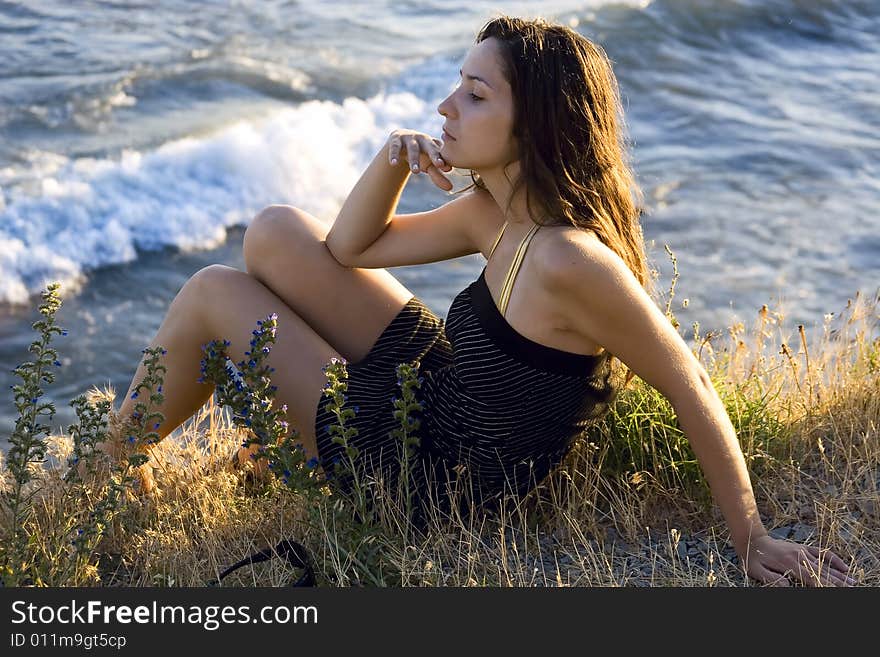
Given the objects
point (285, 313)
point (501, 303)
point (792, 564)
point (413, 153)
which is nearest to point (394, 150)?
point (413, 153)

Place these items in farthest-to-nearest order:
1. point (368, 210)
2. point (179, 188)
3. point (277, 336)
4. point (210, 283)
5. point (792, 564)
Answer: point (179, 188) → point (368, 210) → point (210, 283) → point (277, 336) → point (792, 564)

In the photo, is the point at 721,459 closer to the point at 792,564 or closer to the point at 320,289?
the point at 792,564

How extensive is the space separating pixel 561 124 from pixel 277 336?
1097mm

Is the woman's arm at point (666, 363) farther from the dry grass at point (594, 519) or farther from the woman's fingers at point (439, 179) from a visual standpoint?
the woman's fingers at point (439, 179)

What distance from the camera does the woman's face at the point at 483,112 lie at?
10.6 ft

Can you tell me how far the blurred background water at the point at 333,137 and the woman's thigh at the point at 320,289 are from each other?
253 centimetres

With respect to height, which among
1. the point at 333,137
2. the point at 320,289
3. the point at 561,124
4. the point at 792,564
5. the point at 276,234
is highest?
the point at 561,124

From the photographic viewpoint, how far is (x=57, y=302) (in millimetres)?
3000

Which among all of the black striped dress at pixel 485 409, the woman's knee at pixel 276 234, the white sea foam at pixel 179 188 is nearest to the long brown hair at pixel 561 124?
the black striped dress at pixel 485 409

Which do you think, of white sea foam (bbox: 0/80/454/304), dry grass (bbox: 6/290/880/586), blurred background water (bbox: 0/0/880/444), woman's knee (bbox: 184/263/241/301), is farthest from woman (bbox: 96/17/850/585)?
white sea foam (bbox: 0/80/454/304)

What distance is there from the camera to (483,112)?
10.6 feet

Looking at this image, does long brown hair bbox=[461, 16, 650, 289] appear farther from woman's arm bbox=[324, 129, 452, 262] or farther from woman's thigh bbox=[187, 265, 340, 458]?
woman's thigh bbox=[187, 265, 340, 458]

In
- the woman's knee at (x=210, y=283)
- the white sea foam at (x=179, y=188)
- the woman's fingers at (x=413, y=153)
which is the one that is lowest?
the white sea foam at (x=179, y=188)

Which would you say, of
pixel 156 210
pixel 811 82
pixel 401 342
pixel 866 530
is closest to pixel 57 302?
pixel 401 342
